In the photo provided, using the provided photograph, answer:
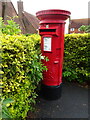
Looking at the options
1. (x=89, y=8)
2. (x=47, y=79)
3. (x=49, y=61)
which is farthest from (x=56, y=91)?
(x=89, y=8)

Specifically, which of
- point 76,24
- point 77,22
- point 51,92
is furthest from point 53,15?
point 77,22

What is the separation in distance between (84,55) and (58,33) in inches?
59.5

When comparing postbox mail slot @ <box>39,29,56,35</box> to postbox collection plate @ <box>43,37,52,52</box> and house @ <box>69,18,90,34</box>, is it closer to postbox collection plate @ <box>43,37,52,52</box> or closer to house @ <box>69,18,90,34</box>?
postbox collection plate @ <box>43,37,52,52</box>

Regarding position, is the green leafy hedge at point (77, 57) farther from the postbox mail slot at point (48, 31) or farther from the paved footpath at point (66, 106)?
the postbox mail slot at point (48, 31)

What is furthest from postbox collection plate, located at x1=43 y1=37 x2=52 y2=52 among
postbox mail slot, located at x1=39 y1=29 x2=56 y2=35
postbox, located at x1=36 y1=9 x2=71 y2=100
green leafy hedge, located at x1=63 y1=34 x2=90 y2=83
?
green leafy hedge, located at x1=63 y1=34 x2=90 y2=83

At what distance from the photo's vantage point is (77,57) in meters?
3.28

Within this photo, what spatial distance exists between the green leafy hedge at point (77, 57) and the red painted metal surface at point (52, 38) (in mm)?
1034

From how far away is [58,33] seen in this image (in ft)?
7.00

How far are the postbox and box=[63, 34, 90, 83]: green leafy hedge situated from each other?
1.00m

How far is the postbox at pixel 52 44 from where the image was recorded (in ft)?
6.76

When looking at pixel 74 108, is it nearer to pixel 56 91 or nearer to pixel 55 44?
pixel 56 91

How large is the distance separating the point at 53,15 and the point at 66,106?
204 cm

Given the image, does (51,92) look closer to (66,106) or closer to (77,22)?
(66,106)

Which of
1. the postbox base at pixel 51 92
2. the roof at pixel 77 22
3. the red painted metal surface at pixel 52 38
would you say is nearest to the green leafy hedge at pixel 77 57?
the postbox base at pixel 51 92
